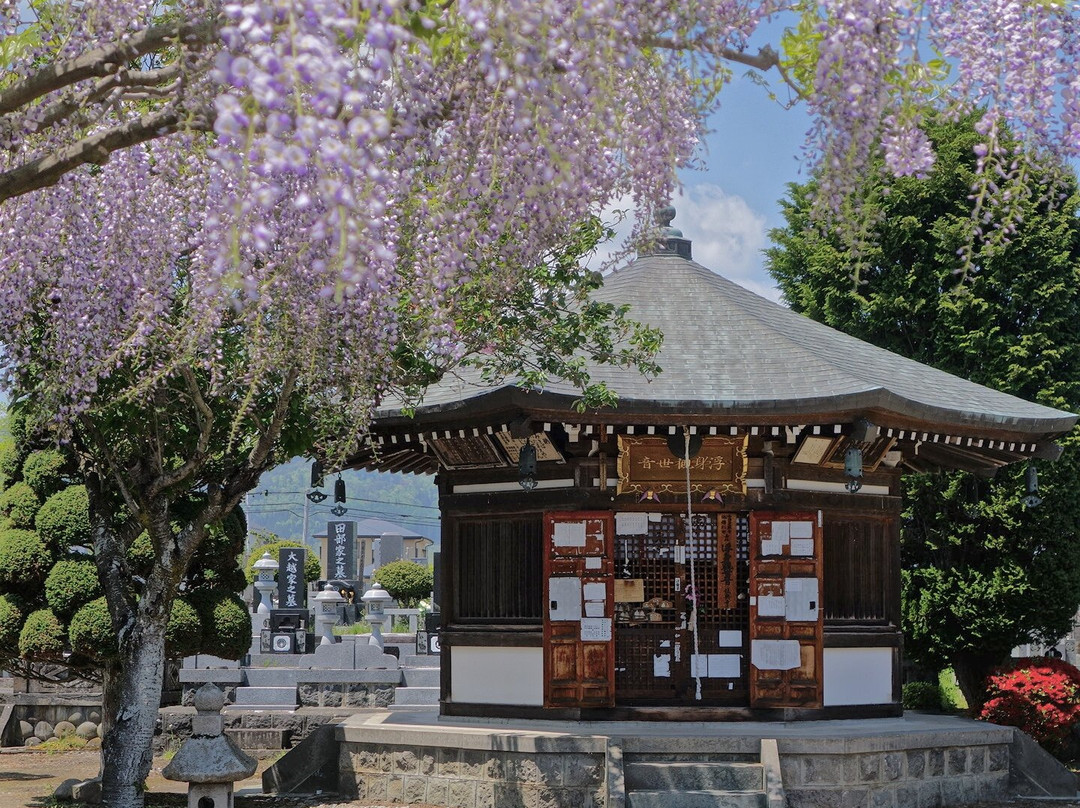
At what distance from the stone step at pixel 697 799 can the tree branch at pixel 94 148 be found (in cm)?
723

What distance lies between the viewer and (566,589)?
1233 cm

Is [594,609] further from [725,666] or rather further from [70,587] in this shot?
[70,587]

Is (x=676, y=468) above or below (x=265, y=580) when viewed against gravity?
above

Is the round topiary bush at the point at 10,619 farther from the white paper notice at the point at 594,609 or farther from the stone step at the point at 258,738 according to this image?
the white paper notice at the point at 594,609

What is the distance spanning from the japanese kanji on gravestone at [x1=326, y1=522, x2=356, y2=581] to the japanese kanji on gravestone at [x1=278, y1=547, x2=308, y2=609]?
979 cm

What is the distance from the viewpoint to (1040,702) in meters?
14.1

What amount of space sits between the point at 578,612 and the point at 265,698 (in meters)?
7.70

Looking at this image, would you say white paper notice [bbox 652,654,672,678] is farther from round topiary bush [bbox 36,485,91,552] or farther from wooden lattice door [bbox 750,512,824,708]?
round topiary bush [bbox 36,485,91,552]

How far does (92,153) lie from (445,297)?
11.8ft

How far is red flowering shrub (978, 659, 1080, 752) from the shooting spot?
1409 centimetres

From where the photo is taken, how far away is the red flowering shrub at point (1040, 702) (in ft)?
46.2

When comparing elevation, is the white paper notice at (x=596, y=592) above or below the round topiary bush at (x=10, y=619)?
above

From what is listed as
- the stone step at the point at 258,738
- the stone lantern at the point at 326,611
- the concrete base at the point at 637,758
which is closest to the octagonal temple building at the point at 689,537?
the concrete base at the point at 637,758

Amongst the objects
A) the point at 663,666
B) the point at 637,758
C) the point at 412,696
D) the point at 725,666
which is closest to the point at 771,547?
the point at 725,666
